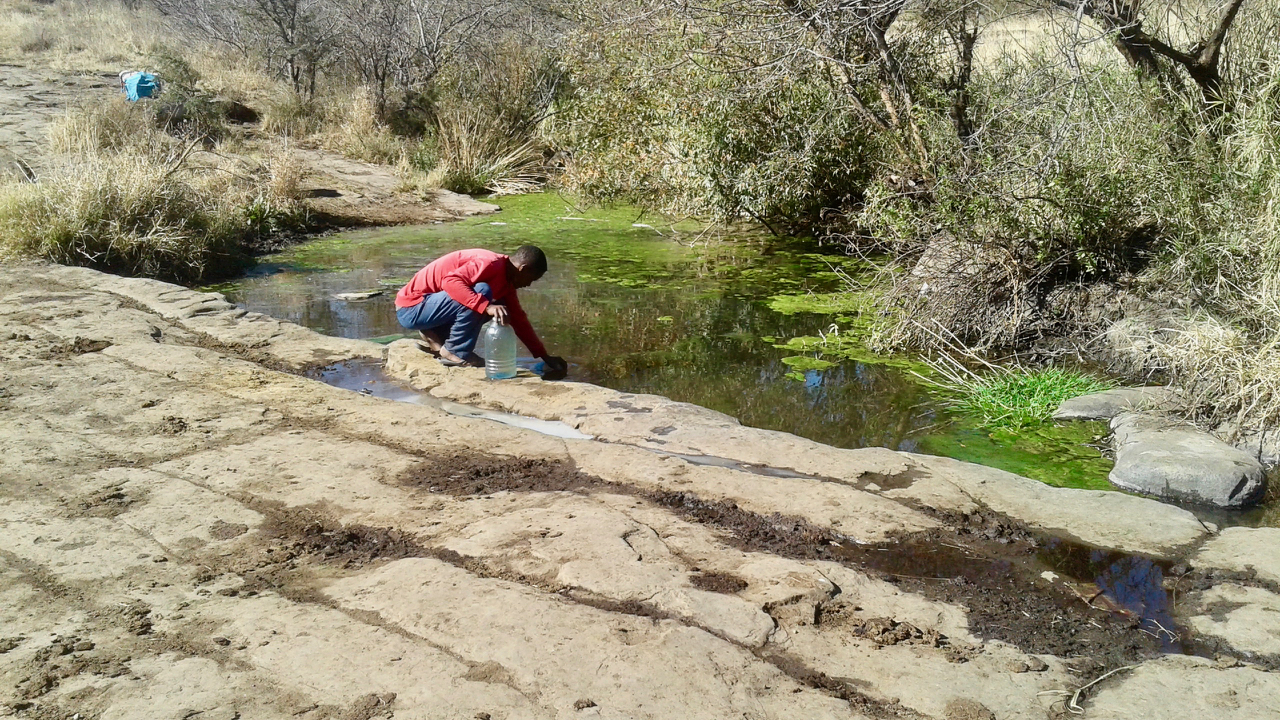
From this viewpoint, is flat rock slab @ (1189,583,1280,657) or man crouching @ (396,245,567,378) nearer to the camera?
flat rock slab @ (1189,583,1280,657)

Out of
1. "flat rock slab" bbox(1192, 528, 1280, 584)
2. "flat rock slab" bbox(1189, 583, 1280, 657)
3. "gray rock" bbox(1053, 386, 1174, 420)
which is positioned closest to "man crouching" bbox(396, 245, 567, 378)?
"gray rock" bbox(1053, 386, 1174, 420)

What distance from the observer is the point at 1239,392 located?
564cm

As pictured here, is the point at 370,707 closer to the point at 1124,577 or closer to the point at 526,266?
the point at 1124,577

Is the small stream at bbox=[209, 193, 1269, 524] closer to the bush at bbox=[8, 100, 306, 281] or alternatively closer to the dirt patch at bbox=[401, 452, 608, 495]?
the bush at bbox=[8, 100, 306, 281]

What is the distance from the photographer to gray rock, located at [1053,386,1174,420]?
6.12 meters

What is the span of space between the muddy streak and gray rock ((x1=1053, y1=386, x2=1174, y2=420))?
229cm

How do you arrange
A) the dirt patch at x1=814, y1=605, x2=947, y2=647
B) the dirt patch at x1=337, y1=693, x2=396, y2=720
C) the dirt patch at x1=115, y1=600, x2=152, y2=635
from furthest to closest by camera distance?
the dirt patch at x1=814, y1=605, x2=947, y2=647
the dirt patch at x1=115, y1=600, x2=152, y2=635
the dirt patch at x1=337, y1=693, x2=396, y2=720

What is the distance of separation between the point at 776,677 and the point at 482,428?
2.61m

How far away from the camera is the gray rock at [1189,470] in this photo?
195 inches

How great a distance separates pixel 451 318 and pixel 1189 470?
4.37m

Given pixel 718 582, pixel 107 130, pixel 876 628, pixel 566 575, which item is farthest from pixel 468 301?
pixel 107 130

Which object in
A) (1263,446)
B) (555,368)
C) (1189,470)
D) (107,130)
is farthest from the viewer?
(107,130)

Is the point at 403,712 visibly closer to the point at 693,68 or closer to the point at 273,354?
the point at 273,354

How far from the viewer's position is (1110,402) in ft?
20.6
